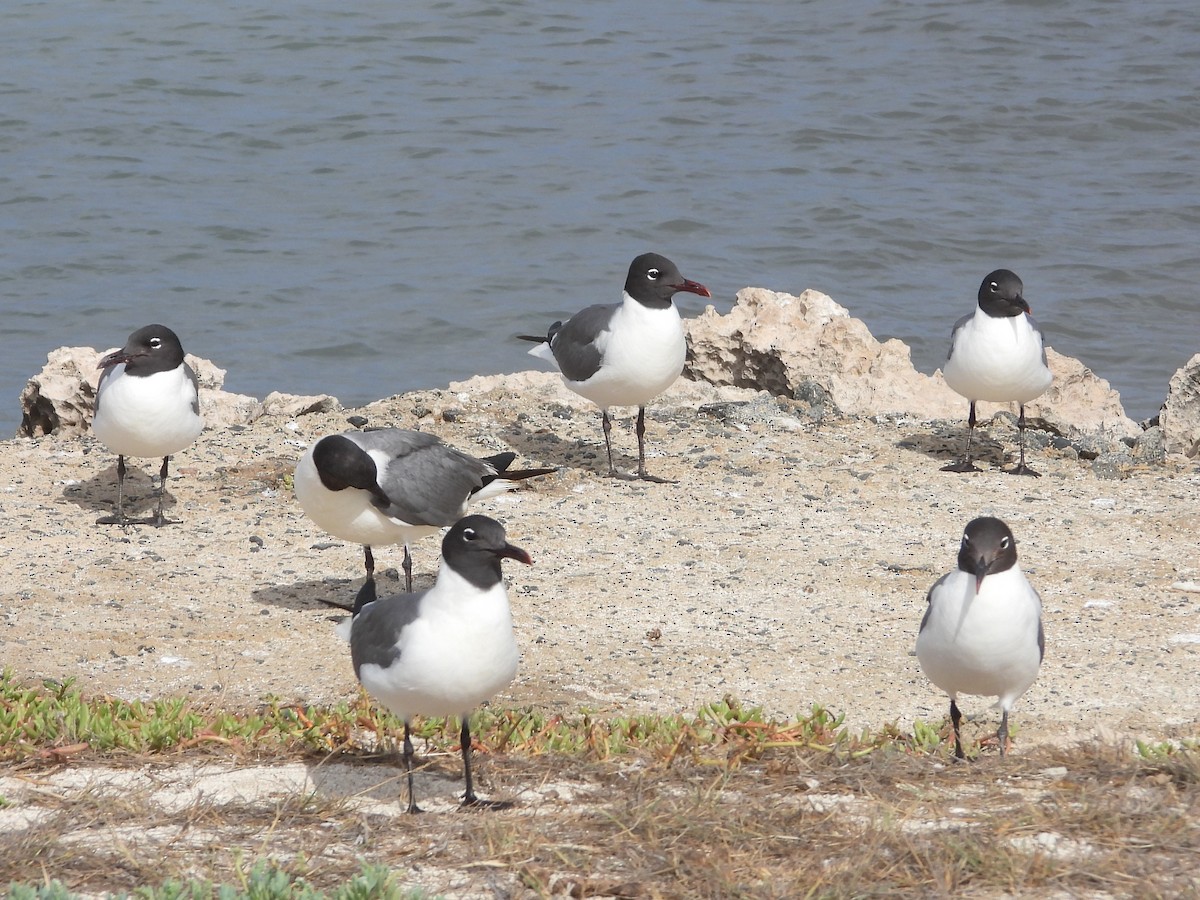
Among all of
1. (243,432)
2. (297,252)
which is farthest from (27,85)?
(243,432)

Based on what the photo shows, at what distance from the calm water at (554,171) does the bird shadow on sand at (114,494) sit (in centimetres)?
409

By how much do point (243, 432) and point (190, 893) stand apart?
711 centimetres

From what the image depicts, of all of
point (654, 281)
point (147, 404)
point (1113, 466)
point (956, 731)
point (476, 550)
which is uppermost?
point (654, 281)

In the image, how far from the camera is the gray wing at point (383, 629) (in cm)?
514

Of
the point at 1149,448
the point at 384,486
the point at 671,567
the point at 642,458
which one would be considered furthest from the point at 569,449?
the point at 1149,448

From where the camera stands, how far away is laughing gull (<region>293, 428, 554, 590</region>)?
752 cm

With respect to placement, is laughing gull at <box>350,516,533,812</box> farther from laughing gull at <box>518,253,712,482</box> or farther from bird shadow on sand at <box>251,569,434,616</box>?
laughing gull at <box>518,253,712,482</box>

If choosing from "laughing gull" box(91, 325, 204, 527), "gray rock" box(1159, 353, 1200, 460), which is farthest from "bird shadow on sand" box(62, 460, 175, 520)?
"gray rock" box(1159, 353, 1200, 460)

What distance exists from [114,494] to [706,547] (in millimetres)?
4037

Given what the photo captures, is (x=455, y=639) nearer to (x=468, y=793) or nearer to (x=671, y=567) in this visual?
(x=468, y=793)

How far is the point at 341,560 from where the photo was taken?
28.6 feet

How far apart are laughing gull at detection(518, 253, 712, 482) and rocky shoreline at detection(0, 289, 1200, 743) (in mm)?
522

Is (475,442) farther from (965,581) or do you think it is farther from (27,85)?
(27,85)

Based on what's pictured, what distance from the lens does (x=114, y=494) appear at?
32.7ft
